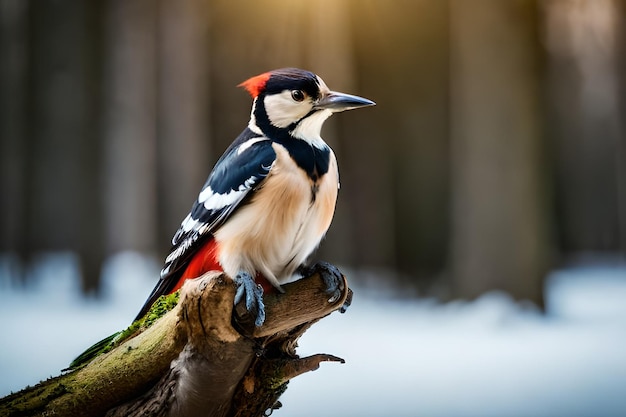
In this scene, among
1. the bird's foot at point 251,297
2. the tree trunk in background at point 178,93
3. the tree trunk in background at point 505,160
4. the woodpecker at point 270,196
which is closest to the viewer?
the bird's foot at point 251,297

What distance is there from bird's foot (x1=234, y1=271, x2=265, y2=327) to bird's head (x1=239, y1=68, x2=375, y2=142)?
0.38m

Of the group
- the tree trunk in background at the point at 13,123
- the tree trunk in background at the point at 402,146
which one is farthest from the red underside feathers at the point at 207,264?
the tree trunk in background at the point at 13,123

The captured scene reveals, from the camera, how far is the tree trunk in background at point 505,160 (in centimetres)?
280

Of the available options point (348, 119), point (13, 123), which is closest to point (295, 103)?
point (348, 119)

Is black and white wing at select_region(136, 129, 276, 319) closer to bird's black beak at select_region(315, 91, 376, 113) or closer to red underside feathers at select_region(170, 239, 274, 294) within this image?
red underside feathers at select_region(170, 239, 274, 294)

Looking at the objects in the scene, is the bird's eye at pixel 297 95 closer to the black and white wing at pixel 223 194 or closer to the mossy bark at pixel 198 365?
the black and white wing at pixel 223 194

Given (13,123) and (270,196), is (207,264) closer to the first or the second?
(270,196)

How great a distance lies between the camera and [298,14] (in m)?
2.85

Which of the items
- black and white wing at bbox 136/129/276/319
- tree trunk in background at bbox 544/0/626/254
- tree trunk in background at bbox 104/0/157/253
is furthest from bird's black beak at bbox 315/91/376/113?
tree trunk in background at bbox 544/0/626/254

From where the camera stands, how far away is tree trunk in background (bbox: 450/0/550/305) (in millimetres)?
2799

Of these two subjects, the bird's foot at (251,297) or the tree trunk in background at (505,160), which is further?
the tree trunk in background at (505,160)

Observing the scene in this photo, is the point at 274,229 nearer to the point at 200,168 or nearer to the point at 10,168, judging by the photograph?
the point at 200,168

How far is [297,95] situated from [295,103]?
0.06 feet

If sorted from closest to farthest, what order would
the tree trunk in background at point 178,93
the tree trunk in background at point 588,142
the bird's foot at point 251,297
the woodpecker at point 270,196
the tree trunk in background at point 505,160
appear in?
1. the bird's foot at point 251,297
2. the woodpecker at point 270,196
3. the tree trunk in background at point 505,160
4. the tree trunk in background at point 178,93
5. the tree trunk in background at point 588,142
